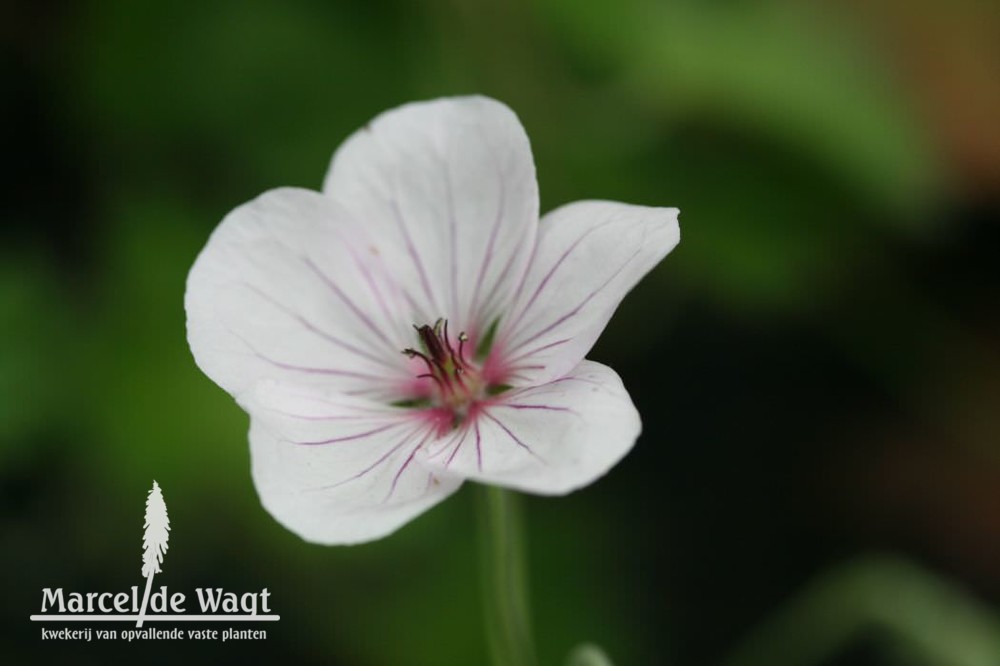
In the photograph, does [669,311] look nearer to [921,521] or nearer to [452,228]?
[921,521]

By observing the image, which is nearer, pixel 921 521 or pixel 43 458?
pixel 43 458

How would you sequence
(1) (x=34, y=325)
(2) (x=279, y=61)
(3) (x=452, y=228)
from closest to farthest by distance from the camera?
(3) (x=452, y=228)
(1) (x=34, y=325)
(2) (x=279, y=61)

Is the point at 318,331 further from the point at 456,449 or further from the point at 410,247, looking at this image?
the point at 456,449

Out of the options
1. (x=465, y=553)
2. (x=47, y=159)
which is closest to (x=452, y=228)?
(x=465, y=553)

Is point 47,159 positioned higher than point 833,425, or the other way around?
point 47,159

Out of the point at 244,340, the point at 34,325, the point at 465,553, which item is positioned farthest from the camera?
the point at 465,553

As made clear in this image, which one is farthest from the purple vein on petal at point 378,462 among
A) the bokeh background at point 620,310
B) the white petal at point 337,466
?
the bokeh background at point 620,310
